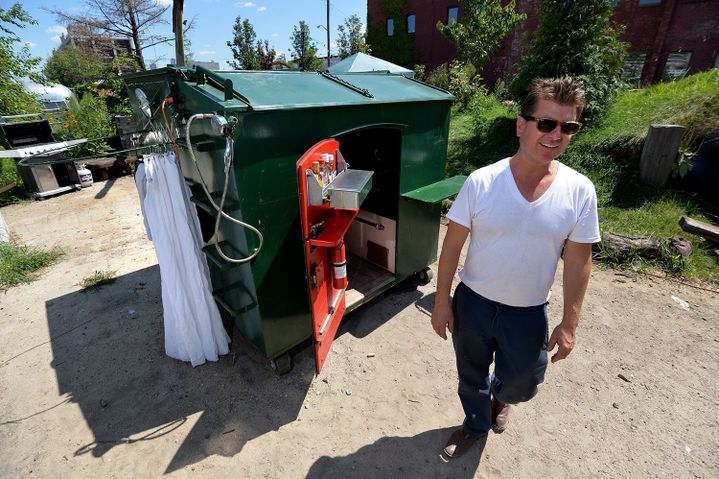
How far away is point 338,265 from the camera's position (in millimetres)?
2979

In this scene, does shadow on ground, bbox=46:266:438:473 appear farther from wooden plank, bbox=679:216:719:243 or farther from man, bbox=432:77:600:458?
wooden plank, bbox=679:216:719:243

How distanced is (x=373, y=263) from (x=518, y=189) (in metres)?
2.77

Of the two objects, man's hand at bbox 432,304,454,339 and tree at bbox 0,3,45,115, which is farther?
tree at bbox 0,3,45,115

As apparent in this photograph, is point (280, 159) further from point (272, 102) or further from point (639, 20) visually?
point (639, 20)

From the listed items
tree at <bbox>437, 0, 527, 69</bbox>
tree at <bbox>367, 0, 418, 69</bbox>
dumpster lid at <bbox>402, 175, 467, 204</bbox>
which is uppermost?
tree at <bbox>367, 0, 418, 69</bbox>

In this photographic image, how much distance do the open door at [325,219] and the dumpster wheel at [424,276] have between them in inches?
63.6

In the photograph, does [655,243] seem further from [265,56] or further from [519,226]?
[265,56]

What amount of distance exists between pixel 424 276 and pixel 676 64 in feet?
62.7

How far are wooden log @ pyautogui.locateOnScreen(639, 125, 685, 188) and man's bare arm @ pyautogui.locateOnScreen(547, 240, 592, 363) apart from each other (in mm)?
5225

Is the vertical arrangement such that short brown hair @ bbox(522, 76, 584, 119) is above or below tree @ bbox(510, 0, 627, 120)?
below

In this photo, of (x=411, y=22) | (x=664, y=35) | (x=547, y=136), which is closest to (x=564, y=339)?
(x=547, y=136)

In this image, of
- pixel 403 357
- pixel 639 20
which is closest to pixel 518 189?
pixel 403 357

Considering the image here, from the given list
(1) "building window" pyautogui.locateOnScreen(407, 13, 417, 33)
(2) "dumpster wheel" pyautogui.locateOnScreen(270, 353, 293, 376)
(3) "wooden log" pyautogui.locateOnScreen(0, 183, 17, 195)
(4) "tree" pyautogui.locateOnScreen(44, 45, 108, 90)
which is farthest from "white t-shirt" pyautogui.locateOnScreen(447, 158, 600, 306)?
(1) "building window" pyautogui.locateOnScreen(407, 13, 417, 33)

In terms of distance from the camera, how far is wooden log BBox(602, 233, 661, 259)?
4.59 m
